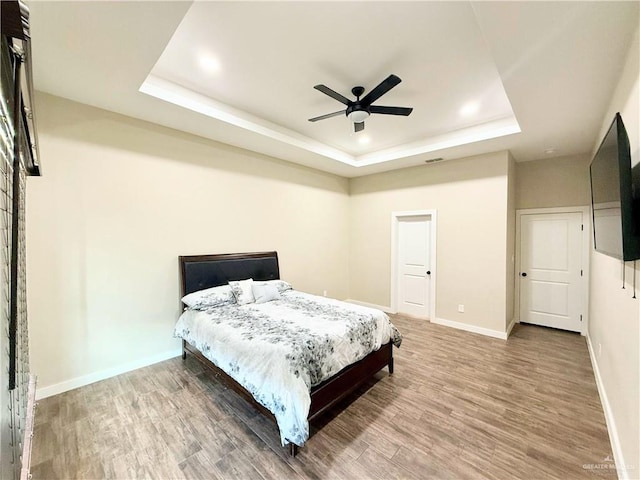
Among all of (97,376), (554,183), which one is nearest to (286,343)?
(97,376)

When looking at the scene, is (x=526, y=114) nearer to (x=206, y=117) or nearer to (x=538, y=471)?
(x=538, y=471)

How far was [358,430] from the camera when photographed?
84.4 inches

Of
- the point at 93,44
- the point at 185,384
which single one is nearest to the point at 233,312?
the point at 185,384

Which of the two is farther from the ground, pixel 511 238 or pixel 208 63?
pixel 208 63

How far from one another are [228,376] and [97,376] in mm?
1541

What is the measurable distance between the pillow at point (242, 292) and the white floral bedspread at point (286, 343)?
121mm

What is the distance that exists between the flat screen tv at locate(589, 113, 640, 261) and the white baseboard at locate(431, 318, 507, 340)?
2.68m

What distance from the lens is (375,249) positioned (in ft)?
18.5

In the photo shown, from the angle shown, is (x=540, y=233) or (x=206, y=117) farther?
(x=540, y=233)

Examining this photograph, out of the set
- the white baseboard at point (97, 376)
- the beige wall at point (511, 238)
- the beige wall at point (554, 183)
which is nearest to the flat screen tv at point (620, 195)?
the beige wall at point (511, 238)

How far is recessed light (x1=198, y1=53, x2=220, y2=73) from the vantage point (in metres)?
2.35

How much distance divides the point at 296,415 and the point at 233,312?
4.94 ft

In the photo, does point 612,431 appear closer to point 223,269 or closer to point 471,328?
point 471,328

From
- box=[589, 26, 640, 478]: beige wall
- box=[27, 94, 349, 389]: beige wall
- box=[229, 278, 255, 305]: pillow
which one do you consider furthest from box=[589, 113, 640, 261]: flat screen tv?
box=[27, 94, 349, 389]: beige wall
